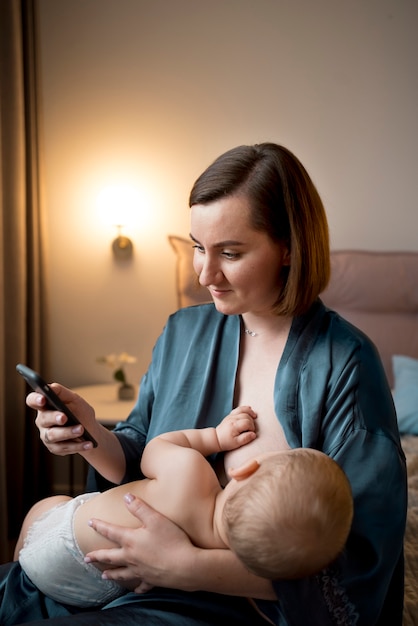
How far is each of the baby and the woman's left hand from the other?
4 centimetres

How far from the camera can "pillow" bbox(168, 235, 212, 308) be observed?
126 inches

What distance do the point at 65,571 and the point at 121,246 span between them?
228cm

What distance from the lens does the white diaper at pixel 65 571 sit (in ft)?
4.55

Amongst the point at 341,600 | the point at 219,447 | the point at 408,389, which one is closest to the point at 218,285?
the point at 219,447

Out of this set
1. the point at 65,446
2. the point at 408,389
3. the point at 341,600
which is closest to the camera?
the point at 341,600

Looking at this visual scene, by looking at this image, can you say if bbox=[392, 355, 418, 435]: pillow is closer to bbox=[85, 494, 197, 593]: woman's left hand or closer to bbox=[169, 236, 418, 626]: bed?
bbox=[169, 236, 418, 626]: bed

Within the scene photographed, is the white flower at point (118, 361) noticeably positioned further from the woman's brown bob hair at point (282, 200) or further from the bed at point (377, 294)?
the woman's brown bob hair at point (282, 200)

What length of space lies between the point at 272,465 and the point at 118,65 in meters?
2.78

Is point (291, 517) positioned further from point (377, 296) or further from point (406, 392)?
point (377, 296)

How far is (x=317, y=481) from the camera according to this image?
1120mm

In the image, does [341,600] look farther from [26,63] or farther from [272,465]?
[26,63]

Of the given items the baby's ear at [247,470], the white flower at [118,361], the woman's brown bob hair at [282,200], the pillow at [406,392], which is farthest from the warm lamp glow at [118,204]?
the baby's ear at [247,470]

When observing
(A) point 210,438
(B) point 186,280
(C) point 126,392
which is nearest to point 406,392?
(B) point 186,280

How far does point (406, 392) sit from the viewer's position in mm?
2811
